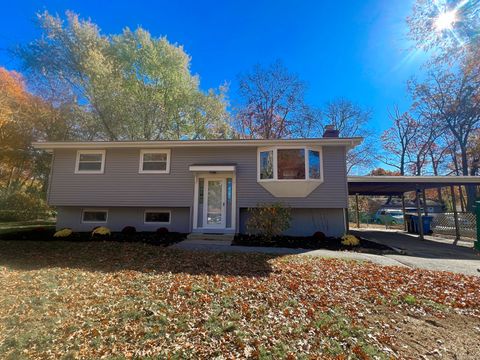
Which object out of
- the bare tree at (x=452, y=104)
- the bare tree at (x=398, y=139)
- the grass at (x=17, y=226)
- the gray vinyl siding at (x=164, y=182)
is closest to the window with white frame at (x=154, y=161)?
the gray vinyl siding at (x=164, y=182)

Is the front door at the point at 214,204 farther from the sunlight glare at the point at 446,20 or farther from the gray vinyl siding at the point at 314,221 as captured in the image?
the sunlight glare at the point at 446,20

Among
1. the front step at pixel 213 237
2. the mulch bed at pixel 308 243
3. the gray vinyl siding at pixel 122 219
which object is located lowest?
the mulch bed at pixel 308 243

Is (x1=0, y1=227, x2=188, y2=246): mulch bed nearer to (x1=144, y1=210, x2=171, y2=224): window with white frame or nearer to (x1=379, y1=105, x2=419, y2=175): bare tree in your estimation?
(x1=144, y1=210, x2=171, y2=224): window with white frame

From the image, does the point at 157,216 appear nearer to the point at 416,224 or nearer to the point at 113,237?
the point at 113,237

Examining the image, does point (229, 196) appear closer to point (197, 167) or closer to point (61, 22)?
point (197, 167)

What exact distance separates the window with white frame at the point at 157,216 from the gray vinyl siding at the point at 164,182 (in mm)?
730

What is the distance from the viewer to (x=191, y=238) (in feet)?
31.5

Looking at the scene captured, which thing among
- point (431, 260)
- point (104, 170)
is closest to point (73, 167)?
point (104, 170)

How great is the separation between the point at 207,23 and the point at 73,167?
1044 cm

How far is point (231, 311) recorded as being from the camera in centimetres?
361

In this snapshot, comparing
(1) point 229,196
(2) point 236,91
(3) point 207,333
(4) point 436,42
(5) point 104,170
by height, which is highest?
(2) point 236,91

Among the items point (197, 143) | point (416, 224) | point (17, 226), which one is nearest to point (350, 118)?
point (416, 224)

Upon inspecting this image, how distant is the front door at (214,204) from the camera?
10719mm

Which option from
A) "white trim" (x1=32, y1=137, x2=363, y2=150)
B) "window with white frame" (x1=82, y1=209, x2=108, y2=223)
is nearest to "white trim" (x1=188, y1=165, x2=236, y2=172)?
"white trim" (x1=32, y1=137, x2=363, y2=150)
